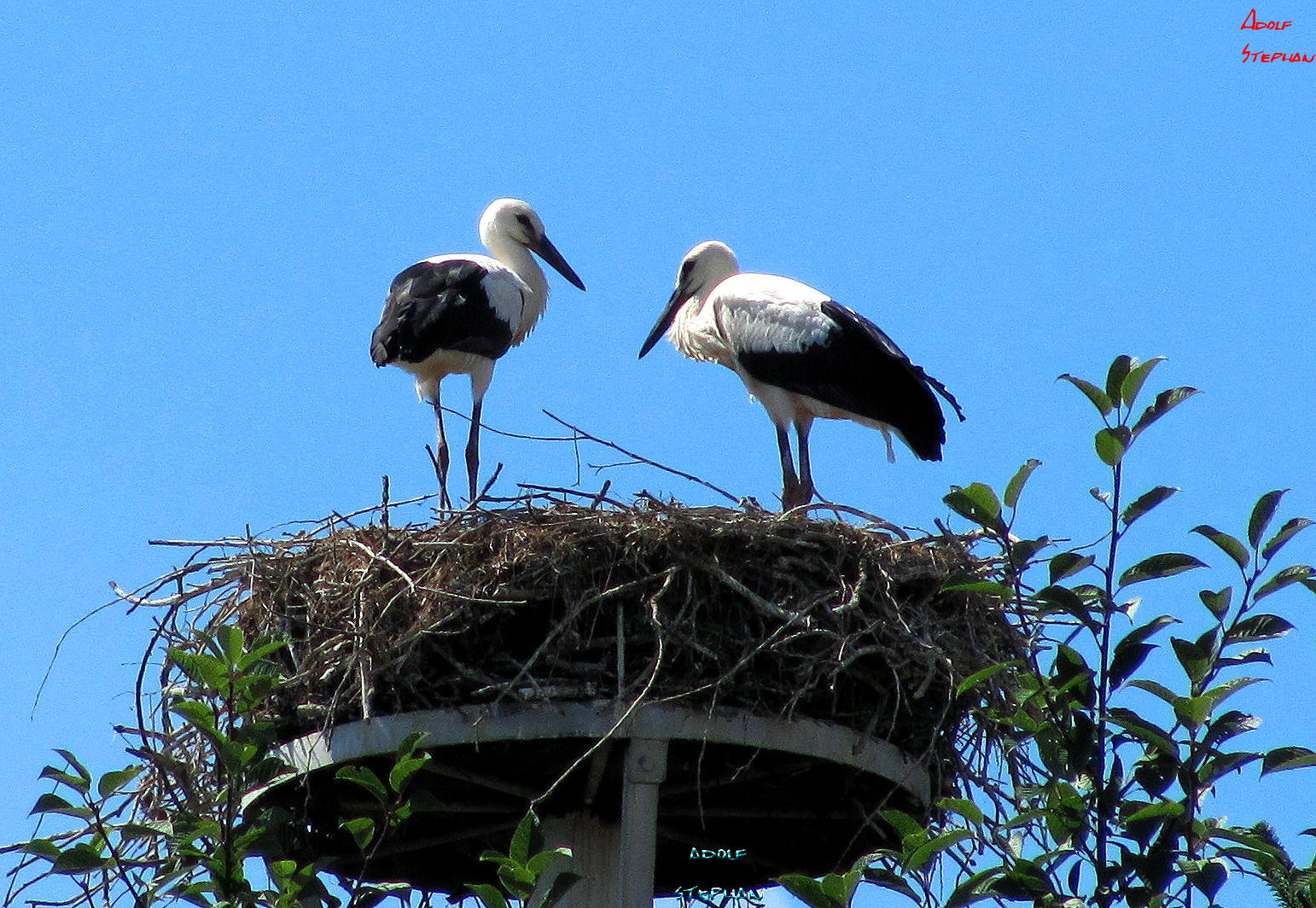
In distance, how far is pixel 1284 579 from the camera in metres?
4.32

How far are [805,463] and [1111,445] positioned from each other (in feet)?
16.3

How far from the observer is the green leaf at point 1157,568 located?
445 cm

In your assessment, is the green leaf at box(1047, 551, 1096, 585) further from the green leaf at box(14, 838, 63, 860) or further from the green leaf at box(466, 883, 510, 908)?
the green leaf at box(14, 838, 63, 860)

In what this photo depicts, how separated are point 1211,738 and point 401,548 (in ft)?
10.5

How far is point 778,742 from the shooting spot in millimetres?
6348

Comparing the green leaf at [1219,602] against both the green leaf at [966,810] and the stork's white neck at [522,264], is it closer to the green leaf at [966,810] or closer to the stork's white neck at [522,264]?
the green leaf at [966,810]

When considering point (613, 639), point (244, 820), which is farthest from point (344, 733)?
point (613, 639)

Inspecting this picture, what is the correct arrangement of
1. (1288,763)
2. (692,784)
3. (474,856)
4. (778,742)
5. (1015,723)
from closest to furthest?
(1288,763) < (1015,723) < (778,742) < (692,784) < (474,856)

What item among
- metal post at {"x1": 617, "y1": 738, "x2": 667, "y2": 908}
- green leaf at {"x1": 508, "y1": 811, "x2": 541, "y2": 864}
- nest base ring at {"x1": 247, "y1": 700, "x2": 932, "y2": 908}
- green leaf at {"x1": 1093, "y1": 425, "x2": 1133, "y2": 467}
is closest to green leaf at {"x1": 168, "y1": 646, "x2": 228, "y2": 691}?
green leaf at {"x1": 508, "y1": 811, "x2": 541, "y2": 864}

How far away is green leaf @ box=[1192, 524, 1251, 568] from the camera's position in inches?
171

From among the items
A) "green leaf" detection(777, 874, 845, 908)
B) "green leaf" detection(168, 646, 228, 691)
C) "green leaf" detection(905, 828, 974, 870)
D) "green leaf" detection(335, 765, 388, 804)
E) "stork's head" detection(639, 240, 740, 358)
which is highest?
"stork's head" detection(639, 240, 740, 358)

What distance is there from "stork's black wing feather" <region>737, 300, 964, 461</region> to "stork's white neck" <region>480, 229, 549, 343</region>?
1.80 m

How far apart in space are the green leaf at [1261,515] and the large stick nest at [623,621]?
211 centimetres

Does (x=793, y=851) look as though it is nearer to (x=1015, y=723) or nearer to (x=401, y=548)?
(x=401, y=548)
